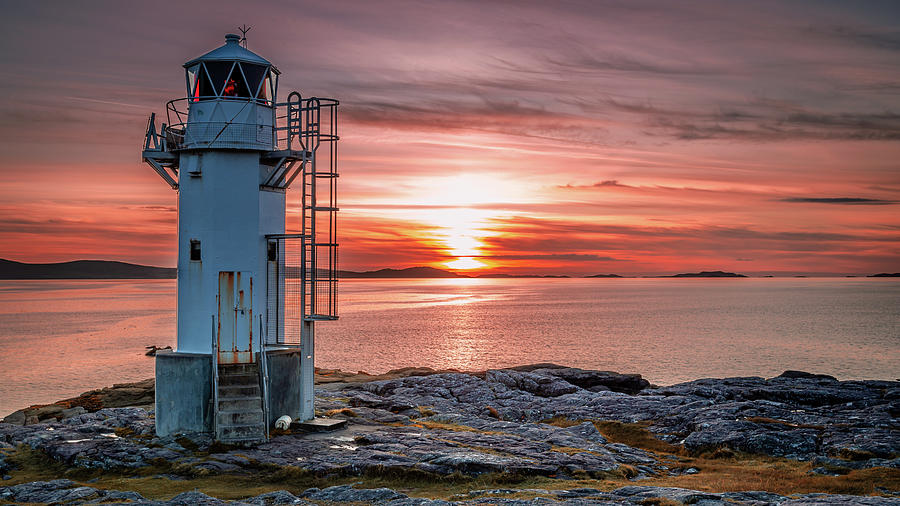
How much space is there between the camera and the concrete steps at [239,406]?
20.8 metres

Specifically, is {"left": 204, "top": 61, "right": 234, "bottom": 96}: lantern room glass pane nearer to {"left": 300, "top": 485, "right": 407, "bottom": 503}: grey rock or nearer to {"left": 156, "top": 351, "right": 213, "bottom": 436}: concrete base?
{"left": 156, "top": 351, "right": 213, "bottom": 436}: concrete base

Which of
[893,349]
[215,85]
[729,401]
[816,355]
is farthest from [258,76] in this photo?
[893,349]

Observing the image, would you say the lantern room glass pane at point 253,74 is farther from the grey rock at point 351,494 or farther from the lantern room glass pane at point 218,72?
the grey rock at point 351,494

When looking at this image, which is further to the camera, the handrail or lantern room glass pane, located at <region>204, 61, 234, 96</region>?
lantern room glass pane, located at <region>204, 61, 234, 96</region>

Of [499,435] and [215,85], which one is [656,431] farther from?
[215,85]

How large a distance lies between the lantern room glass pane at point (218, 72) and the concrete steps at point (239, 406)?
896 cm

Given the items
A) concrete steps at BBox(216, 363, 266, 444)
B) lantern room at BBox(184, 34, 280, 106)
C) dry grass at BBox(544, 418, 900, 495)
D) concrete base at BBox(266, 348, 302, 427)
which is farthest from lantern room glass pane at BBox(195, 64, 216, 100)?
dry grass at BBox(544, 418, 900, 495)

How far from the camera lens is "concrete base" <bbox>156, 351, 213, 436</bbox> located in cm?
2200

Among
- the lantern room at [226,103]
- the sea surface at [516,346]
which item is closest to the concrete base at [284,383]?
the lantern room at [226,103]

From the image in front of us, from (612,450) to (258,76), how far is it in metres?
16.5

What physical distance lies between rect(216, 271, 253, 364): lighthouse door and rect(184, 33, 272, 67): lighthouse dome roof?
685 cm

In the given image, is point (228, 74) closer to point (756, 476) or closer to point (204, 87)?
point (204, 87)

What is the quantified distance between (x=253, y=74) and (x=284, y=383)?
33.2 feet

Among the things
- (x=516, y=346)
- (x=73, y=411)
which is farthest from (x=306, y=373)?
(x=516, y=346)
